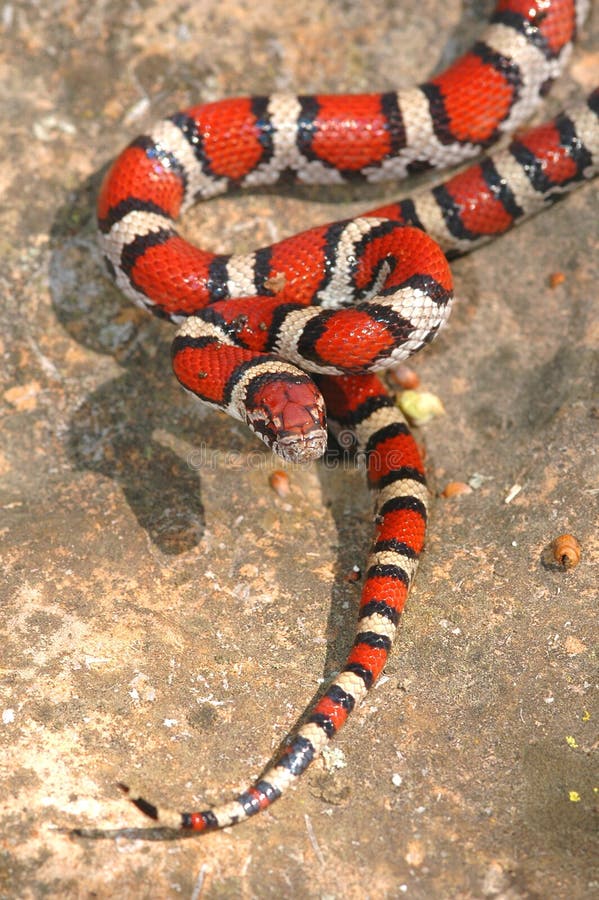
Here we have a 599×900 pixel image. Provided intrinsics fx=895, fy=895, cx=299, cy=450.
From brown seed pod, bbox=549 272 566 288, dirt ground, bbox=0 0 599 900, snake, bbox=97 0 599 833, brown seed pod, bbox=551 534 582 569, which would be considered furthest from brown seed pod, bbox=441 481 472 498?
brown seed pod, bbox=549 272 566 288

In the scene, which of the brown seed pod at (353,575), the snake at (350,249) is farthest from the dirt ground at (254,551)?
the snake at (350,249)

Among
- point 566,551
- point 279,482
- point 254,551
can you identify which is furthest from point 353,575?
point 566,551

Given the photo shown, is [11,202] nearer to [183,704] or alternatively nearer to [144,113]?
[144,113]

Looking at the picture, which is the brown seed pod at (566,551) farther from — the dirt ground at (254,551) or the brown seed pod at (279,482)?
the brown seed pod at (279,482)

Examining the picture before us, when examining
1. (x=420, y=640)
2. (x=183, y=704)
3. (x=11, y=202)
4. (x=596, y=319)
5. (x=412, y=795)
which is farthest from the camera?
(x=11, y=202)

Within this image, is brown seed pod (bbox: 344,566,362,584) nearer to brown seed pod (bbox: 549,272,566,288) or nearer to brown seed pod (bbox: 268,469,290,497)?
brown seed pod (bbox: 268,469,290,497)

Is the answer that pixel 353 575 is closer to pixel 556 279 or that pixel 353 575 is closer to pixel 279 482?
pixel 279 482

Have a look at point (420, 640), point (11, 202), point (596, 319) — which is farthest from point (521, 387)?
point (11, 202)
